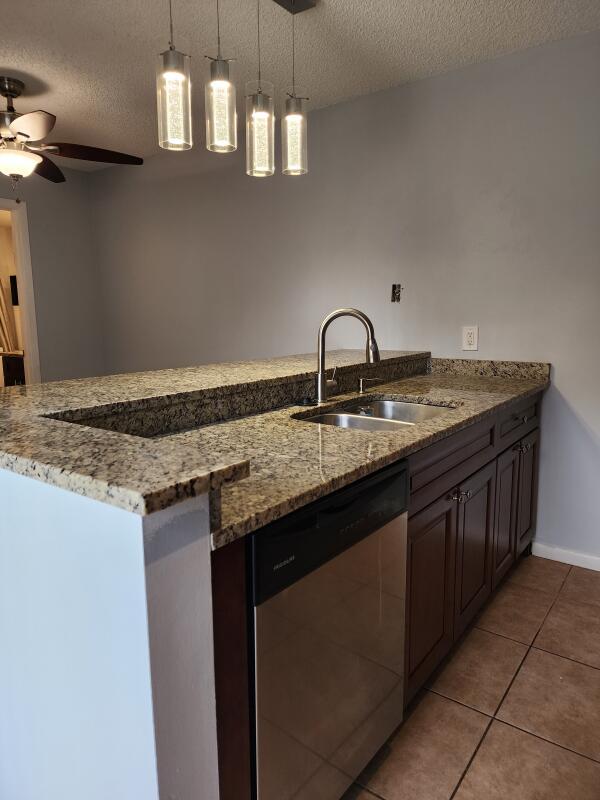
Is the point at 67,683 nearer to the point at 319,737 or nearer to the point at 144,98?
the point at 319,737

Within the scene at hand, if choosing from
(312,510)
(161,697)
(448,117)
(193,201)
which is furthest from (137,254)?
(161,697)

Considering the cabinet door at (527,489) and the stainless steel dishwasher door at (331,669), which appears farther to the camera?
the cabinet door at (527,489)

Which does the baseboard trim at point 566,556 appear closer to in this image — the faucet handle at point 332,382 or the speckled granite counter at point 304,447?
the speckled granite counter at point 304,447

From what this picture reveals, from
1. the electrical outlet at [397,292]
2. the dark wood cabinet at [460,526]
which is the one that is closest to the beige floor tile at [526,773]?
the dark wood cabinet at [460,526]

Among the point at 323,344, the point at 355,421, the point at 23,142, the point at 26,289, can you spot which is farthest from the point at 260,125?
the point at 26,289

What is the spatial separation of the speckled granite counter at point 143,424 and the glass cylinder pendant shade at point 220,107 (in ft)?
2.39

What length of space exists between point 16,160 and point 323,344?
1.83 m

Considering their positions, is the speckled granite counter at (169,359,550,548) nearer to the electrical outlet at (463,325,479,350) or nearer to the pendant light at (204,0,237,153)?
the electrical outlet at (463,325,479,350)

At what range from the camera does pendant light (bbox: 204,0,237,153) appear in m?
1.53

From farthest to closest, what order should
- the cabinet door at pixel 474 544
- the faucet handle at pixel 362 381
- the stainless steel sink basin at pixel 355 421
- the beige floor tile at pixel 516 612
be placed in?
the faucet handle at pixel 362 381, the beige floor tile at pixel 516 612, the stainless steel sink basin at pixel 355 421, the cabinet door at pixel 474 544

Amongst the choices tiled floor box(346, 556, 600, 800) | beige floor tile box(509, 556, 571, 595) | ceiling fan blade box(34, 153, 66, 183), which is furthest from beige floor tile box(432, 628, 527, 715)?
ceiling fan blade box(34, 153, 66, 183)

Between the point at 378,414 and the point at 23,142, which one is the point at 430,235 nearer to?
the point at 378,414

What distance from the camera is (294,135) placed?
180 cm

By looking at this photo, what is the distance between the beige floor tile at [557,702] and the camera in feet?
5.08
